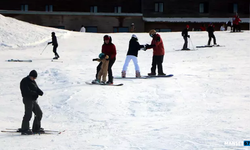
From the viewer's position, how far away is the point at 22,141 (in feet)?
31.6

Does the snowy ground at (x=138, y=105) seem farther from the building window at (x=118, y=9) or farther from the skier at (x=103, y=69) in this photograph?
the building window at (x=118, y=9)

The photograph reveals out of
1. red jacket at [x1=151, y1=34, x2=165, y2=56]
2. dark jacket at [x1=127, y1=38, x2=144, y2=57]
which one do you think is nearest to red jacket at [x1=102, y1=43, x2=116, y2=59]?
dark jacket at [x1=127, y1=38, x2=144, y2=57]

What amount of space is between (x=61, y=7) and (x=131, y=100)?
1509 inches

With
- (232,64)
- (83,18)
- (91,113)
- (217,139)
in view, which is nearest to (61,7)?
(83,18)

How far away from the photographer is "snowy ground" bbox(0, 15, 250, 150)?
9477mm

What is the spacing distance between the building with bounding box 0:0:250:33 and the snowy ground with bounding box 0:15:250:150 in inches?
924

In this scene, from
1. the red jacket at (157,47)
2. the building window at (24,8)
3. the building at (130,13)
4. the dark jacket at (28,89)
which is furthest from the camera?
the building window at (24,8)

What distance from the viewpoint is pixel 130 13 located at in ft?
160

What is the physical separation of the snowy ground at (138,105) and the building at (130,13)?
23467 millimetres

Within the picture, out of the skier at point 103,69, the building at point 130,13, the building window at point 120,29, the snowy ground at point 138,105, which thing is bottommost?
the snowy ground at point 138,105

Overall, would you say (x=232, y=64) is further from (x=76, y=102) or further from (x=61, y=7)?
(x=61, y=7)

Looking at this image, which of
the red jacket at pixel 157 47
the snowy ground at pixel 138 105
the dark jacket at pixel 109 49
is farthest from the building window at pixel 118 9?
the dark jacket at pixel 109 49

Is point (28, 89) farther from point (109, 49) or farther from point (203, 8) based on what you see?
point (203, 8)

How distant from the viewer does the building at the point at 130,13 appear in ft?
157
